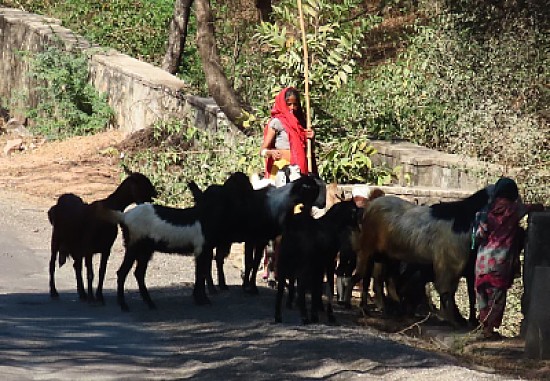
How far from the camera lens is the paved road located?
9555 mm

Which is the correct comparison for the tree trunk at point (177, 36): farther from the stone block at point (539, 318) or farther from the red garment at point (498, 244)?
the stone block at point (539, 318)

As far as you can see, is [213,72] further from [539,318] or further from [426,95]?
[539,318]

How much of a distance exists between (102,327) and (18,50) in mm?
19273

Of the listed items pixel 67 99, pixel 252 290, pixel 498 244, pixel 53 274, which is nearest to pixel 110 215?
pixel 53 274

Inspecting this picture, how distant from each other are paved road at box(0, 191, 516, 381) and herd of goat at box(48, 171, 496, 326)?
1.15 feet

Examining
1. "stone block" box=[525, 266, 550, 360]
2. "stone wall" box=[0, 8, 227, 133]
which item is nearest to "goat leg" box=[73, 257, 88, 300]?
"stone block" box=[525, 266, 550, 360]

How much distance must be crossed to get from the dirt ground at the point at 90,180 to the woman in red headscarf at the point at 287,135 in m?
2.39

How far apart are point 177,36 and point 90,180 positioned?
5711mm

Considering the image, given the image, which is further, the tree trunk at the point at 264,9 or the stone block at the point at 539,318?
the tree trunk at the point at 264,9

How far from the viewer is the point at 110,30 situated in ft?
98.1

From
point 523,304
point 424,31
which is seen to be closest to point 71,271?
point 523,304

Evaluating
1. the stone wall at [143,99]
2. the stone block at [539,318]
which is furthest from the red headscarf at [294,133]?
the stone block at [539,318]

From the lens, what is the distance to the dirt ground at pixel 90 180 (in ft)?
36.8

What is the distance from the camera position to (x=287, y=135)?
1455cm
